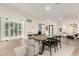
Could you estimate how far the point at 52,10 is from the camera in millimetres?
2213

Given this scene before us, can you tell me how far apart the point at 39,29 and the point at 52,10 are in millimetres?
516

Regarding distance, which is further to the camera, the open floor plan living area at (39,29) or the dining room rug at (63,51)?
the dining room rug at (63,51)

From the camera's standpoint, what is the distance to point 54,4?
2.18 m

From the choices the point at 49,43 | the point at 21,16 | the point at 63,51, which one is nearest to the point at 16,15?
the point at 21,16

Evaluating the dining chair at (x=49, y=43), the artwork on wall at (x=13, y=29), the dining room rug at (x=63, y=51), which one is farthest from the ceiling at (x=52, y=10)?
the dining room rug at (x=63, y=51)

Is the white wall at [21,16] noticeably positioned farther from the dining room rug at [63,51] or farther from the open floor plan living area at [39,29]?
the dining room rug at [63,51]

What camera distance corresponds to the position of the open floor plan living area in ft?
7.00

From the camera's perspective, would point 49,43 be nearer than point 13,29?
No

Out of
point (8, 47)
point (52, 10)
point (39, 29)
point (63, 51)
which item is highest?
point (52, 10)

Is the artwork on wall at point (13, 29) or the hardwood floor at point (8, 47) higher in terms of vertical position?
the artwork on wall at point (13, 29)

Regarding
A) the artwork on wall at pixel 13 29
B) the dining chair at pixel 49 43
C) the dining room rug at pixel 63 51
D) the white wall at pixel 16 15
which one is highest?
the white wall at pixel 16 15

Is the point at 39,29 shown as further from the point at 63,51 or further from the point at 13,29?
the point at 63,51

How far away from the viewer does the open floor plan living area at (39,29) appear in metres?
2.13

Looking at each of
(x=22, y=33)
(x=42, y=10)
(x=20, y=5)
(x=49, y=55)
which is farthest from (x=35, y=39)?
(x=20, y=5)
